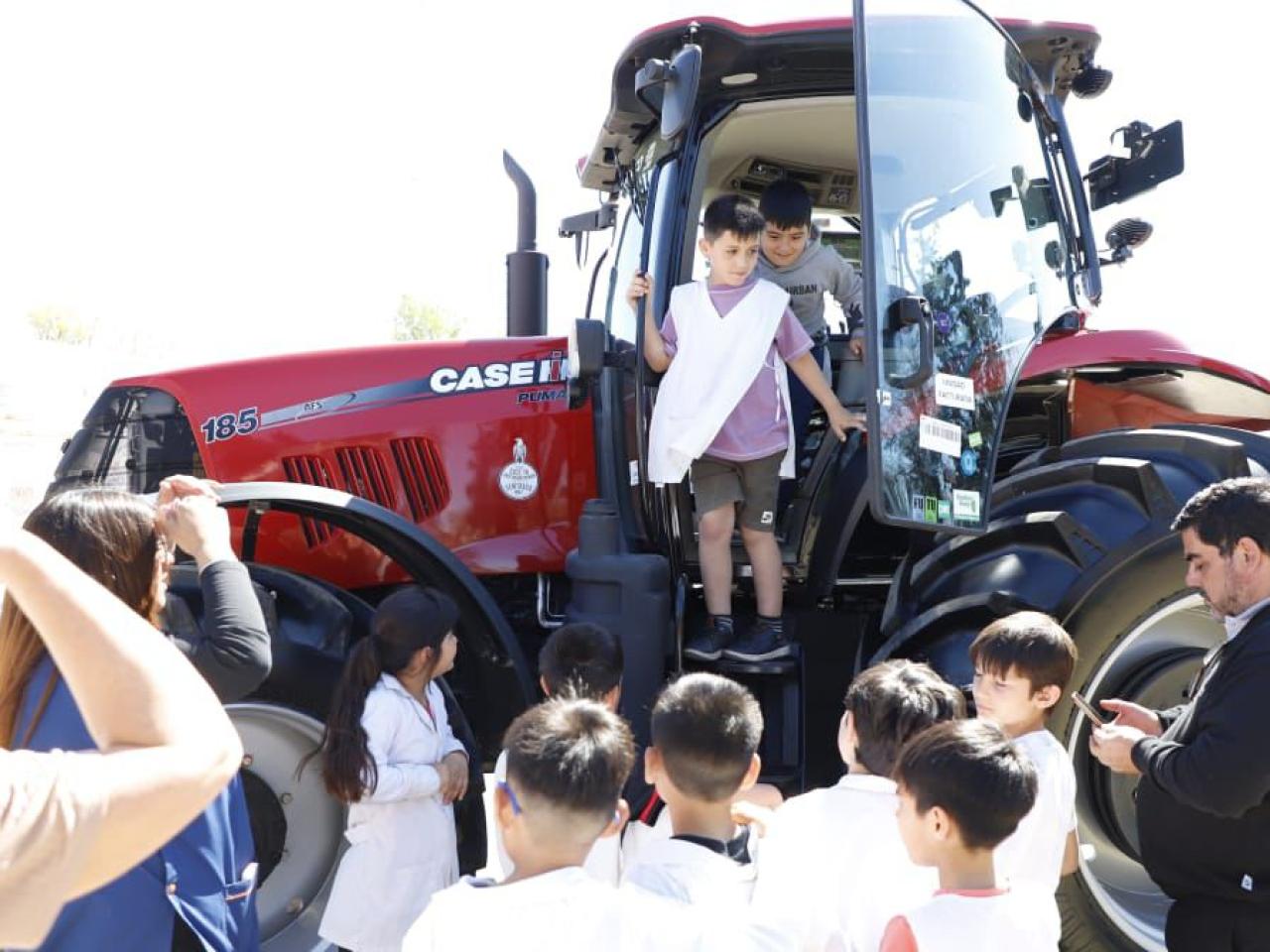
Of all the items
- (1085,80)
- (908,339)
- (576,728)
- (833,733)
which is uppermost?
(1085,80)

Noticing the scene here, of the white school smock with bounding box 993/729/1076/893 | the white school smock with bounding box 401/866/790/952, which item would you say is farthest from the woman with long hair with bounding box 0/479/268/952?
the white school smock with bounding box 993/729/1076/893

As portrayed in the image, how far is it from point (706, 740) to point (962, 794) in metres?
0.44

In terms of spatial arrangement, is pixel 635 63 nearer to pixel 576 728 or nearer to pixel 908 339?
pixel 908 339

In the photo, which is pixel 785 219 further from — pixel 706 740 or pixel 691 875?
pixel 691 875

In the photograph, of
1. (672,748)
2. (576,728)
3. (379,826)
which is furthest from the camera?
(379,826)

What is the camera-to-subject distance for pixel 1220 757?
2281 millimetres

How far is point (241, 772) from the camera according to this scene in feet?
10.9

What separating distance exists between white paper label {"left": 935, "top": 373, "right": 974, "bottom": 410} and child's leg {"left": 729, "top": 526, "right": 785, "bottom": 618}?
675 mm

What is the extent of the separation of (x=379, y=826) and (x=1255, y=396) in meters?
2.60

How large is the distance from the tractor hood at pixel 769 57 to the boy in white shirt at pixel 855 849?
199 cm

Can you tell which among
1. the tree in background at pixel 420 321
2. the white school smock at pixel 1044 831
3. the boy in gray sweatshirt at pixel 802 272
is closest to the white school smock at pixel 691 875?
the white school smock at pixel 1044 831

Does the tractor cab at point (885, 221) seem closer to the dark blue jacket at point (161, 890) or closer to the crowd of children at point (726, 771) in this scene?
the crowd of children at point (726, 771)

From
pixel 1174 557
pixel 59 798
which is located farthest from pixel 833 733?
pixel 59 798

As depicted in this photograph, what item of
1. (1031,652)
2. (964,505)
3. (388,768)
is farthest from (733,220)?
(388,768)
